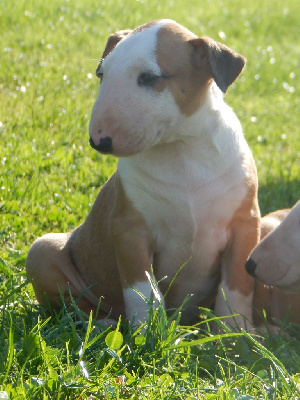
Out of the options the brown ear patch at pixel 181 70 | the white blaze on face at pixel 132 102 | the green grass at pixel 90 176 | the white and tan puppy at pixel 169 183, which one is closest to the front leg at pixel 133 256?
the white and tan puppy at pixel 169 183

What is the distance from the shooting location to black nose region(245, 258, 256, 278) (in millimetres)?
4113

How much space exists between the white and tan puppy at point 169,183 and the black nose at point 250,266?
11 cm

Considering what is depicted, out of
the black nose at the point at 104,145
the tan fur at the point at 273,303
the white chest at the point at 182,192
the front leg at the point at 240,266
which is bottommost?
the tan fur at the point at 273,303

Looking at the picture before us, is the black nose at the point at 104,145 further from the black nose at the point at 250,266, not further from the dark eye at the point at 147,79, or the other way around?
the black nose at the point at 250,266

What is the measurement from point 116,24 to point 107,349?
263 inches

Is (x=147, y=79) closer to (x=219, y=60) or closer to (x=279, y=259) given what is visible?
(x=219, y=60)

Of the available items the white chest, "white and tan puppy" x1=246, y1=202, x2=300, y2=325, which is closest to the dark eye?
the white chest

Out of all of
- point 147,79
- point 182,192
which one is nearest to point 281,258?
point 182,192

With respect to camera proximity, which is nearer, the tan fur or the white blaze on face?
the white blaze on face

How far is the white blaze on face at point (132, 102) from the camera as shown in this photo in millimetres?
3629

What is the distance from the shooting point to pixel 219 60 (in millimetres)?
3941

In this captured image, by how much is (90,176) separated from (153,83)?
7.76 ft

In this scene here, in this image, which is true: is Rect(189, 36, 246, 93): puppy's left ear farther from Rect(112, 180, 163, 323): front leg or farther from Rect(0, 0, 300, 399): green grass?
Rect(0, 0, 300, 399): green grass

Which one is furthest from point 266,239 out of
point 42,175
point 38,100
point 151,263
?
point 38,100
